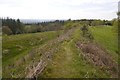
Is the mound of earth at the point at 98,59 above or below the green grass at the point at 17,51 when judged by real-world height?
above

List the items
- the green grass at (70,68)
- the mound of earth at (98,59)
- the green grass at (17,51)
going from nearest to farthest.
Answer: the green grass at (70,68)
the mound of earth at (98,59)
the green grass at (17,51)

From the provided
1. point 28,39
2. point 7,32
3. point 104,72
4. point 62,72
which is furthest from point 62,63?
point 7,32

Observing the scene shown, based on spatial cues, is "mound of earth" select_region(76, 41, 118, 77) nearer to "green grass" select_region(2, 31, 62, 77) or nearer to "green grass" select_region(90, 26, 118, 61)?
"green grass" select_region(2, 31, 62, 77)

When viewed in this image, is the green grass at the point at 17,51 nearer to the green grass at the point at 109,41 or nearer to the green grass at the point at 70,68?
the green grass at the point at 70,68

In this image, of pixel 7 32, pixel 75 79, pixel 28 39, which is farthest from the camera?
pixel 7 32

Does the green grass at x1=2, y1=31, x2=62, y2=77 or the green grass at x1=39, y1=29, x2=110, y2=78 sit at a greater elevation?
the green grass at x1=39, y1=29, x2=110, y2=78

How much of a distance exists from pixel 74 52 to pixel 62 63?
5.30 metres

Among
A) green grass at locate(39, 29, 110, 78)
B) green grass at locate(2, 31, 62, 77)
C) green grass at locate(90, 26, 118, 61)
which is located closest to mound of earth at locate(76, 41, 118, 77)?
green grass at locate(39, 29, 110, 78)

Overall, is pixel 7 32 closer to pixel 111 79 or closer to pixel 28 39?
pixel 28 39

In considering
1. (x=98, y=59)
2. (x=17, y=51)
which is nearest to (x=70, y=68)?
(x=98, y=59)

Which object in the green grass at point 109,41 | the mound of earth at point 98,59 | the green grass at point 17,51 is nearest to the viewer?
the mound of earth at point 98,59

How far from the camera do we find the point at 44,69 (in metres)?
20.8

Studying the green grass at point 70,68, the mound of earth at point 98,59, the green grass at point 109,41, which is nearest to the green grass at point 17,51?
the green grass at point 70,68

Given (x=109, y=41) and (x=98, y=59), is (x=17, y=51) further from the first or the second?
(x=98, y=59)
